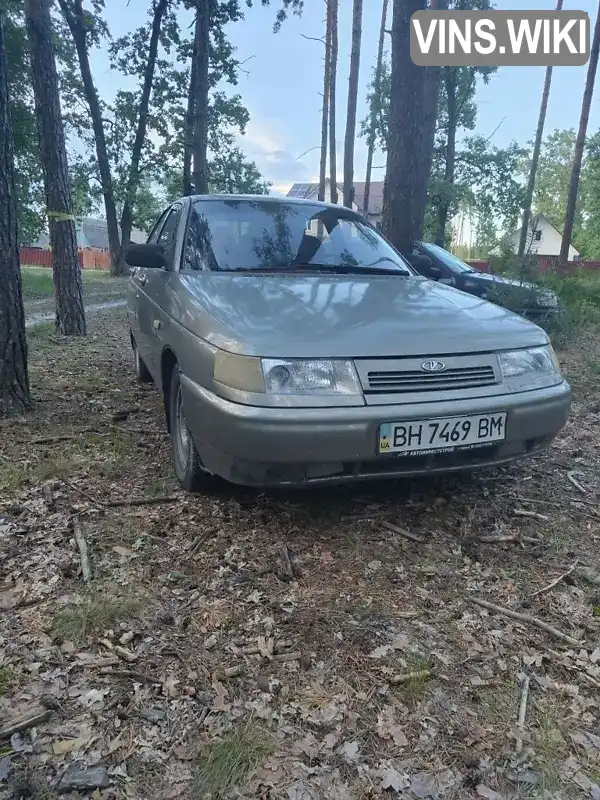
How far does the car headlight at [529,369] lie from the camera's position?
2721mm

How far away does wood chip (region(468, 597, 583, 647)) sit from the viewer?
2111 mm

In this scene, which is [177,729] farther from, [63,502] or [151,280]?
[151,280]

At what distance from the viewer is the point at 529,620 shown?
7.24 ft

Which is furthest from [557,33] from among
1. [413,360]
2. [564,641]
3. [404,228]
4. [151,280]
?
[564,641]

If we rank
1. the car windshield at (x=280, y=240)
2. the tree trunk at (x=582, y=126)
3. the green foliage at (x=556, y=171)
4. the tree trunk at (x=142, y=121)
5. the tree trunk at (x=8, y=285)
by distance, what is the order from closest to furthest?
the car windshield at (x=280, y=240), the tree trunk at (x=8, y=285), the tree trunk at (x=582, y=126), the tree trunk at (x=142, y=121), the green foliage at (x=556, y=171)

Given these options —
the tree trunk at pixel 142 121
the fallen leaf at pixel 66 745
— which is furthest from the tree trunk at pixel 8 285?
the tree trunk at pixel 142 121

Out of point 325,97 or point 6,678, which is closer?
point 6,678

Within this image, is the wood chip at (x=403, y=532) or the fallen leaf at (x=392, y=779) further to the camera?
the wood chip at (x=403, y=532)

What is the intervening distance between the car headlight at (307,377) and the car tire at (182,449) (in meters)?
0.72

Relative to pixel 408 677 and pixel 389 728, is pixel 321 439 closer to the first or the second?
pixel 408 677

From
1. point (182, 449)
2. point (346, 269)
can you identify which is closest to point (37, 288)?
point (346, 269)

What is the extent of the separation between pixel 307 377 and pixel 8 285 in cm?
262

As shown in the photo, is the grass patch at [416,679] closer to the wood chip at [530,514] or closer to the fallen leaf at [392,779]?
the fallen leaf at [392,779]

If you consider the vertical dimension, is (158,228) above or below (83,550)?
above
